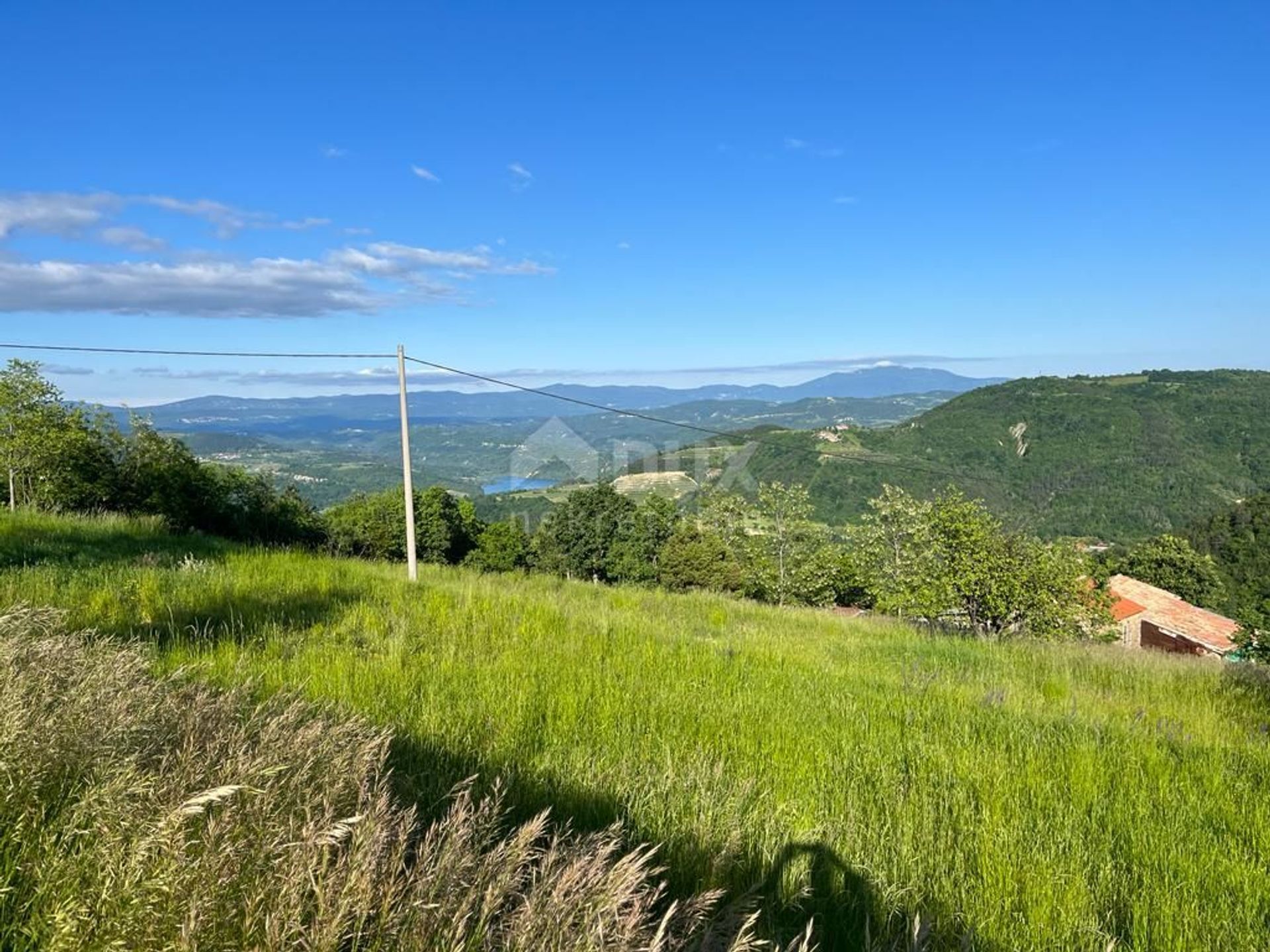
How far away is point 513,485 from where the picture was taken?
8644cm

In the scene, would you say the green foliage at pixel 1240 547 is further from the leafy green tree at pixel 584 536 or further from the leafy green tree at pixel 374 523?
the leafy green tree at pixel 374 523

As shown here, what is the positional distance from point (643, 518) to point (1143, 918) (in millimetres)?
57925

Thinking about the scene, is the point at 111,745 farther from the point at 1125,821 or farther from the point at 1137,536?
the point at 1137,536

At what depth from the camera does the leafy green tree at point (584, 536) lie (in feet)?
190

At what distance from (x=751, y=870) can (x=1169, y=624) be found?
5778cm

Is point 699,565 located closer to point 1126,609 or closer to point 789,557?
point 789,557

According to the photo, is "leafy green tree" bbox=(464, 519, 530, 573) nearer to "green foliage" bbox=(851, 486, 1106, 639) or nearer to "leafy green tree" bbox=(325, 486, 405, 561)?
"leafy green tree" bbox=(325, 486, 405, 561)

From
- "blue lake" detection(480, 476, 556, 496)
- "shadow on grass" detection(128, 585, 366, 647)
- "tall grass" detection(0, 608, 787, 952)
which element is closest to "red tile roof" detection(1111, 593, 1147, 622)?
"blue lake" detection(480, 476, 556, 496)

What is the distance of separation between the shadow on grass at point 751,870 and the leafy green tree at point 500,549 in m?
55.4

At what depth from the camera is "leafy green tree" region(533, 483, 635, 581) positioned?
2280 inches

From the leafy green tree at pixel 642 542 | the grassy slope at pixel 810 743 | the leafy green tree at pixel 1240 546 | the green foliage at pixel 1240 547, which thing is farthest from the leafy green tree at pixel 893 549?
the leafy green tree at pixel 1240 546

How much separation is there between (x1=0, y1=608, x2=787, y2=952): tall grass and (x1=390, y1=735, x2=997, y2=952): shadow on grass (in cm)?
39

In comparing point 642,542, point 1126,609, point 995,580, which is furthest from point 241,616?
point 1126,609

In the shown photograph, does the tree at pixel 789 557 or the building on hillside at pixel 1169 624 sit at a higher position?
the tree at pixel 789 557
